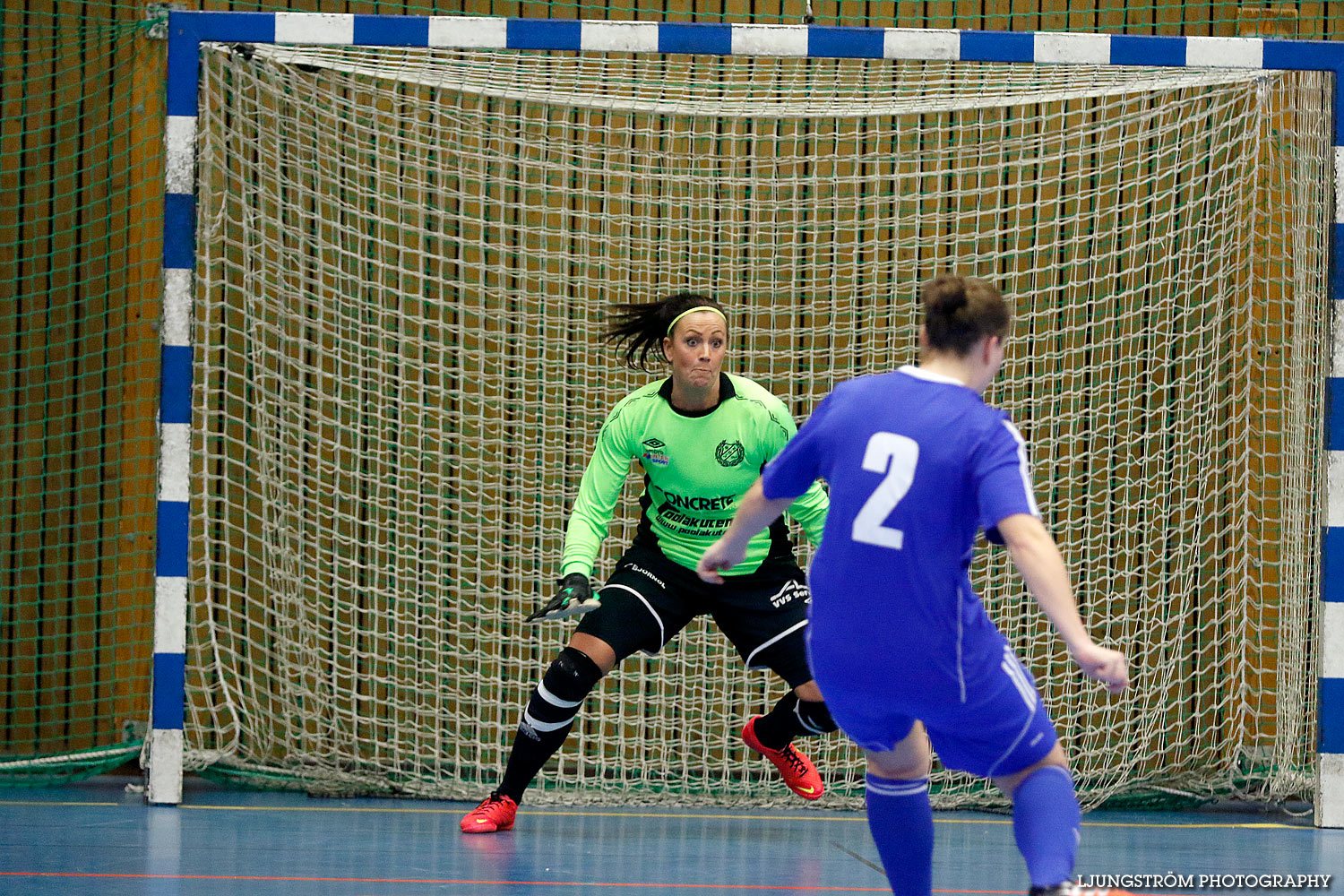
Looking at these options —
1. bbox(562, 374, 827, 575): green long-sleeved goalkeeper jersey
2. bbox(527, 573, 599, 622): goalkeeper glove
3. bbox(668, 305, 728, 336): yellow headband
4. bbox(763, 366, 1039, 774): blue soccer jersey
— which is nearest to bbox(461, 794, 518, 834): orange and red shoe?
bbox(527, 573, 599, 622): goalkeeper glove

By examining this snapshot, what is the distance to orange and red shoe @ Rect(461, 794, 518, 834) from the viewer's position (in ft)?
15.6

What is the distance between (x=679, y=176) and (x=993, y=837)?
274 cm

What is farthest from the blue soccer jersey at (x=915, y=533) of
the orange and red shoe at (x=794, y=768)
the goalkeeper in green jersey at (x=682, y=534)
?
the orange and red shoe at (x=794, y=768)

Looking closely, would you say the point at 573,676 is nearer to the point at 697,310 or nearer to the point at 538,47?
the point at 697,310

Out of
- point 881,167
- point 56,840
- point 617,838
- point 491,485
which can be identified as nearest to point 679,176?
point 881,167

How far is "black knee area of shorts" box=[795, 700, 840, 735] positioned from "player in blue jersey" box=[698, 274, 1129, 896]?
6.13 feet

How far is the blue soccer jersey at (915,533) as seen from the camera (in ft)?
8.71

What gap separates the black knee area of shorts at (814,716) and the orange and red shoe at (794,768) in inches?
8.4

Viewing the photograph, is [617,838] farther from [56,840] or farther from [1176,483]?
[1176,483]

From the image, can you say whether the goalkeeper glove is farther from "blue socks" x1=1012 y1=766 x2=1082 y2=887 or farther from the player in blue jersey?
"blue socks" x1=1012 y1=766 x2=1082 y2=887

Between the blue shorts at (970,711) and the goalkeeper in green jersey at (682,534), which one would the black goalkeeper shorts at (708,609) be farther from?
the blue shorts at (970,711)

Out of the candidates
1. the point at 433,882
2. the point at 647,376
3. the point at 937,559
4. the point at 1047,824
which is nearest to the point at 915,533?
the point at 937,559

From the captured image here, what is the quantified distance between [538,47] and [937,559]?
3104 millimetres

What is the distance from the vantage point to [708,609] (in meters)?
4.76
